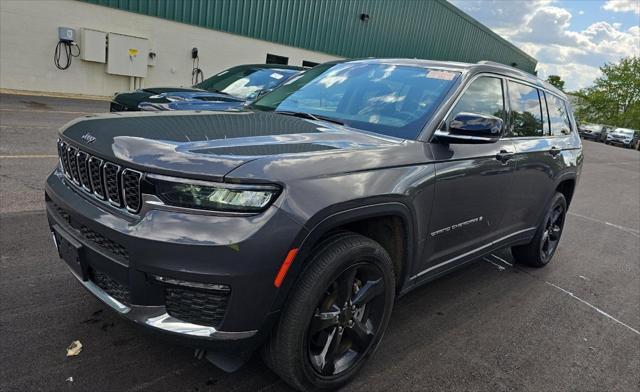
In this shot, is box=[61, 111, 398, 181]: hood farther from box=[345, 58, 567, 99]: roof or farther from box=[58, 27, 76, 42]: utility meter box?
box=[58, 27, 76, 42]: utility meter box

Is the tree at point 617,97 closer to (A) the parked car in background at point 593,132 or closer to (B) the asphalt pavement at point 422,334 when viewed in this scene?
(A) the parked car in background at point 593,132

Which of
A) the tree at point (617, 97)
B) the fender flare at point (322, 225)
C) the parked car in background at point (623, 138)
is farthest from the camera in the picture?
the tree at point (617, 97)

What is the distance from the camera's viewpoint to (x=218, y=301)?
202 cm

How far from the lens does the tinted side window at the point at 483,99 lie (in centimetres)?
323

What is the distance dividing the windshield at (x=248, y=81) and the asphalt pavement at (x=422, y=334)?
333cm

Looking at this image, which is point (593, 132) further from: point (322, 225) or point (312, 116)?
point (322, 225)

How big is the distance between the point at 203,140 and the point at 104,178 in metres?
0.50

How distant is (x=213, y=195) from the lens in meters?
2.00

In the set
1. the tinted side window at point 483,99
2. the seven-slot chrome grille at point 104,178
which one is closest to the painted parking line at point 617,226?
the tinted side window at point 483,99

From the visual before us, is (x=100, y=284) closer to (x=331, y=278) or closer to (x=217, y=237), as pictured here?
(x=217, y=237)

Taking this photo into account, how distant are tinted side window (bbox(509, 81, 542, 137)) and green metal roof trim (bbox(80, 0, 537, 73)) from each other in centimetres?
1569

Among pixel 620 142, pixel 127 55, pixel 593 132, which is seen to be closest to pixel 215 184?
pixel 127 55

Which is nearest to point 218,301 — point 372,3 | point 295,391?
point 295,391

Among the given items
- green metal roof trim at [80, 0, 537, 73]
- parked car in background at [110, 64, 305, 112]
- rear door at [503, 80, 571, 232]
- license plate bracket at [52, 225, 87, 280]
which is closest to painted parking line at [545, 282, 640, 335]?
rear door at [503, 80, 571, 232]
